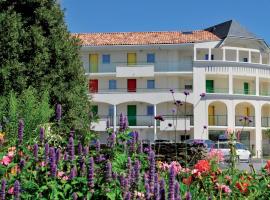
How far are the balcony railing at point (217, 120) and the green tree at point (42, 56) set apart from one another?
108ft

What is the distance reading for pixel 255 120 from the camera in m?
53.1

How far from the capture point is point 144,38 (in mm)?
54281

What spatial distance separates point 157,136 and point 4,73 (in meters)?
34.5

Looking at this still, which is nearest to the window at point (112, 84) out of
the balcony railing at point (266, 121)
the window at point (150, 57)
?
the window at point (150, 57)

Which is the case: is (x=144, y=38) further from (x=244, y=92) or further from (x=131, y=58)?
(x=244, y=92)

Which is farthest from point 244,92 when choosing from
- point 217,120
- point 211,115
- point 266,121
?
point 217,120

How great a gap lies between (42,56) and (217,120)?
118 feet

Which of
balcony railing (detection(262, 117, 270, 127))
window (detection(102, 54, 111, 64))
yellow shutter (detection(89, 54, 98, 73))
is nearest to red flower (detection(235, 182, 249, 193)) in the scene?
yellow shutter (detection(89, 54, 98, 73))

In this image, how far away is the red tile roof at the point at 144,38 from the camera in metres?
53.0

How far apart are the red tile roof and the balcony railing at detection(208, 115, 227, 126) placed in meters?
7.32

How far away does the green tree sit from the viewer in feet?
58.0

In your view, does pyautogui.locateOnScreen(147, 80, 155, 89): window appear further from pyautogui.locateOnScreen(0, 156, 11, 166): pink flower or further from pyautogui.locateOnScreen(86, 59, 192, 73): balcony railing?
pyautogui.locateOnScreen(0, 156, 11, 166): pink flower

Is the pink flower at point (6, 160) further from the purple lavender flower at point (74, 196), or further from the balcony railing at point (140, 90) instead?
the balcony railing at point (140, 90)

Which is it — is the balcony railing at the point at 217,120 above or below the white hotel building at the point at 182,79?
below
